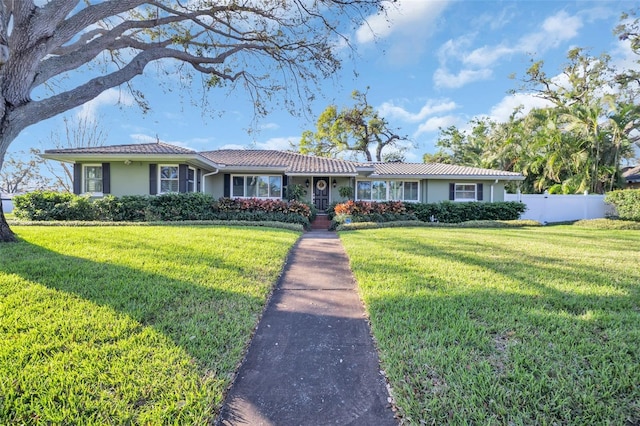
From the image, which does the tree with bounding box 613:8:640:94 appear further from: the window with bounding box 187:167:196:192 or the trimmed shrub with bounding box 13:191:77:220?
the trimmed shrub with bounding box 13:191:77:220

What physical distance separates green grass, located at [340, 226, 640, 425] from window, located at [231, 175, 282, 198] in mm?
11799

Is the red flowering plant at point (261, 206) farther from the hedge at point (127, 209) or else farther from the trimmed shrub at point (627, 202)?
the trimmed shrub at point (627, 202)

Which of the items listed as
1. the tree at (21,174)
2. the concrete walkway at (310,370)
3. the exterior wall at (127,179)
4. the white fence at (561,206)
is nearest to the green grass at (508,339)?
the concrete walkway at (310,370)

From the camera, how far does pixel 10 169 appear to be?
30.0 m

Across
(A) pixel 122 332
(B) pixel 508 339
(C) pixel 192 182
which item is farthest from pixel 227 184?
(B) pixel 508 339

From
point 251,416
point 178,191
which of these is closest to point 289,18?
point 178,191

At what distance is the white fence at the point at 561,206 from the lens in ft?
57.2

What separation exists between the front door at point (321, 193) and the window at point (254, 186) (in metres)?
2.17

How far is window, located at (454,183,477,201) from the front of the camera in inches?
715

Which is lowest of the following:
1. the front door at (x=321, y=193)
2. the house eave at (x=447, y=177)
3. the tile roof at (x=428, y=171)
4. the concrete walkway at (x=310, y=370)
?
the concrete walkway at (x=310, y=370)

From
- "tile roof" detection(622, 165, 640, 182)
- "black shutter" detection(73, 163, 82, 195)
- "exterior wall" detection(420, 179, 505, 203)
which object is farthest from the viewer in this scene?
"tile roof" detection(622, 165, 640, 182)

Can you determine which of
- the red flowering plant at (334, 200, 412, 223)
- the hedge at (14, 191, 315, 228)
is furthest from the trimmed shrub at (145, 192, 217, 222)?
the red flowering plant at (334, 200, 412, 223)

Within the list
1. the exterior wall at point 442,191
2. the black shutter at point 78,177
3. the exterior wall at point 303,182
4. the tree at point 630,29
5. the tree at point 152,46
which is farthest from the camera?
the tree at point 630,29

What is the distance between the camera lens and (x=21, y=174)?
1210 inches
